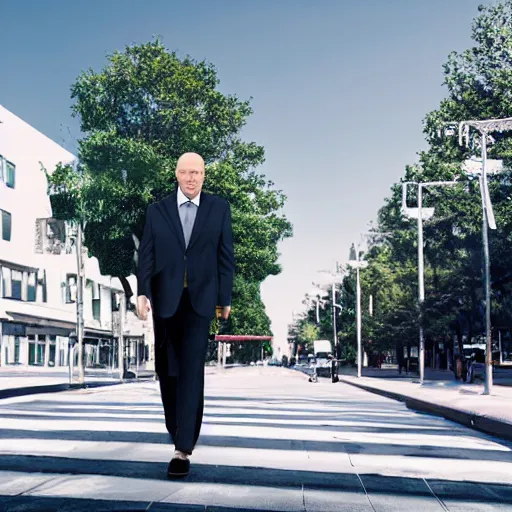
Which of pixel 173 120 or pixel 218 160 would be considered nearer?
pixel 173 120

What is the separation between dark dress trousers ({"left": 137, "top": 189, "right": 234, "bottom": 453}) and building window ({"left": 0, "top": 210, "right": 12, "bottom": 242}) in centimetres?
4407

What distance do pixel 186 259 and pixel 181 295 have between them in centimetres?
24

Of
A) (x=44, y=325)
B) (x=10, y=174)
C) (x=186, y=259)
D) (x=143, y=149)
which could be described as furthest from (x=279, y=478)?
(x=44, y=325)

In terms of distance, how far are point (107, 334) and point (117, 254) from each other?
90.3ft

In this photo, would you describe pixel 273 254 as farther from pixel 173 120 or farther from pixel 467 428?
pixel 467 428

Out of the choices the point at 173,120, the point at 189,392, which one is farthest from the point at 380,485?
the point at 173,120

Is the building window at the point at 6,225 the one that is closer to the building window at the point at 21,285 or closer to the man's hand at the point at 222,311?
the building window at the point at 21,285

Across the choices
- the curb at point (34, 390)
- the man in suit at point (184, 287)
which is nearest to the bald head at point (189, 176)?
the man in suit at point (184, 287)

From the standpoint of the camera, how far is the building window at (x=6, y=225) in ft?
157

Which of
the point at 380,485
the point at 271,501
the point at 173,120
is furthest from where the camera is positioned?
the point at 173,120

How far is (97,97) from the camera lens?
40.7 meters

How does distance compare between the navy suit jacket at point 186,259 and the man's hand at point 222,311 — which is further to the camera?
the man's hand at point 222,311

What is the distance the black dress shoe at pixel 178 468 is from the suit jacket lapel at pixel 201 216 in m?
1.31

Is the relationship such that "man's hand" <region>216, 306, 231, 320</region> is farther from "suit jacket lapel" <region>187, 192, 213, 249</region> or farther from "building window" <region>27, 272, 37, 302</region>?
"building window" <region>27, 272, 37, 302</region>
